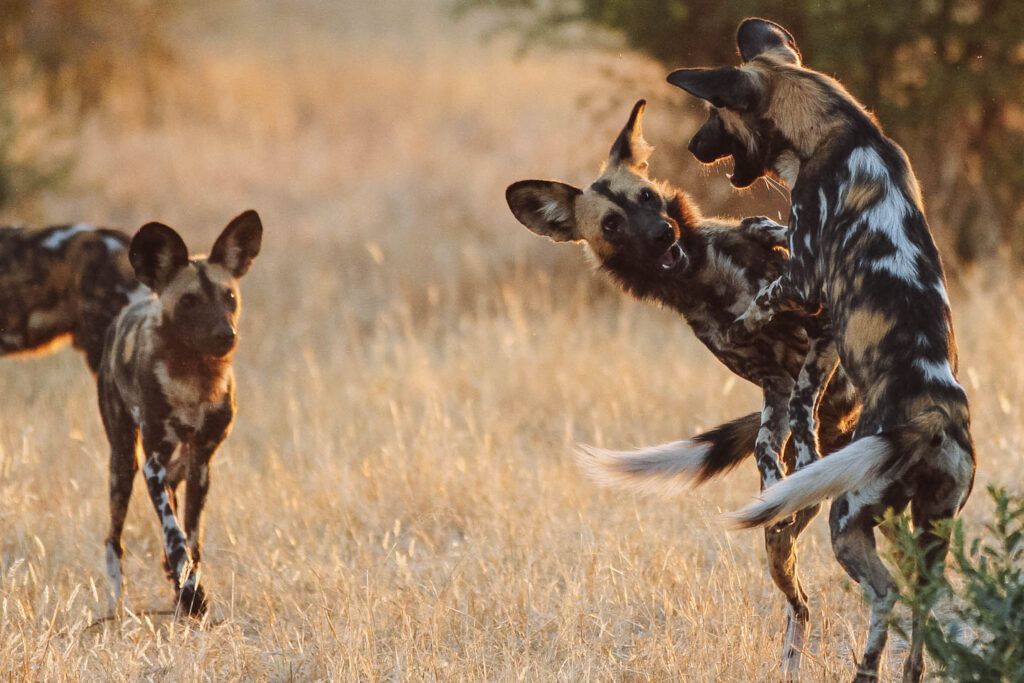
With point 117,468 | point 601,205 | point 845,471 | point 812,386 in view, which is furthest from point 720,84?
point 117,468

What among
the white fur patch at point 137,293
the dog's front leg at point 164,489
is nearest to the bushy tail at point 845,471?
the dog's front leg at point 164,489

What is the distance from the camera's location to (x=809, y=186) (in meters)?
2.81

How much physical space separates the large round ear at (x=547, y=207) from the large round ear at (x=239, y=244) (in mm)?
819

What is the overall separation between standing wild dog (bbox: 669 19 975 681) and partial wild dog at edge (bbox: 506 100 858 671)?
0.67 ft

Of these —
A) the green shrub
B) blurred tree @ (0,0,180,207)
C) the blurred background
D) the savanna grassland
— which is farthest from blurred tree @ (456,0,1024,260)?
blurred tree @ (0,0,180,207)

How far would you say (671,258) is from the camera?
3.21 metres

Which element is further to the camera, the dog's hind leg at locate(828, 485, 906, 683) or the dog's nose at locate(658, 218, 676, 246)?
Result: the dog's nose at locate(658, 218, 676, 246)

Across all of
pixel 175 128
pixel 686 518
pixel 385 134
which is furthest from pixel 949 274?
pixel 175 128

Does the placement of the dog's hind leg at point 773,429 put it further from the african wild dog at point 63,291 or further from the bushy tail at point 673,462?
the african wild dog at point 63,291

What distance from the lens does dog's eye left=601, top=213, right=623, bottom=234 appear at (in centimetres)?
333

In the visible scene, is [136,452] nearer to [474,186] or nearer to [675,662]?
[675,662]

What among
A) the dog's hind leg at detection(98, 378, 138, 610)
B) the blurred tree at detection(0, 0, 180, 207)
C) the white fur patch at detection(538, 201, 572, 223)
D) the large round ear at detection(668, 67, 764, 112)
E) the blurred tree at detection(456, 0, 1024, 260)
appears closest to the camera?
the large round ear at detection(668, 67, 764, 112)

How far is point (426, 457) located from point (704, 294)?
1.62 meters

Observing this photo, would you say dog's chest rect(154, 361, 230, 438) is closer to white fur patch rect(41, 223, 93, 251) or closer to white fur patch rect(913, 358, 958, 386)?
white fur patch rect(41, 223, 93, 251)
